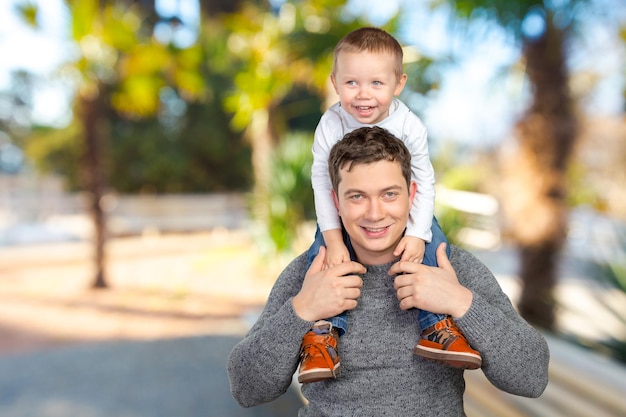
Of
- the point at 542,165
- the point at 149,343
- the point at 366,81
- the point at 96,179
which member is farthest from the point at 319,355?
the point at 96,179

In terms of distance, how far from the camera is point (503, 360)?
1.54 metres

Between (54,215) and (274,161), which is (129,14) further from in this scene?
(54,215)

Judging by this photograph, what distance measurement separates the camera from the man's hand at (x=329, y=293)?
5.11 feet

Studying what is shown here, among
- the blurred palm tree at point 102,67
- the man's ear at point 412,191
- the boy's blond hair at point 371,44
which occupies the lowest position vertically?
the man's ear at point 412,191

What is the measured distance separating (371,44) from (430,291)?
1.97ft

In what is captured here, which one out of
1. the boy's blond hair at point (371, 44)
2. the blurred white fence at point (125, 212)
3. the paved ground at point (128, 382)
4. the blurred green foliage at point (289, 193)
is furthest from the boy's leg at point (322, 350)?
the blurred white fence at point (125, 212)

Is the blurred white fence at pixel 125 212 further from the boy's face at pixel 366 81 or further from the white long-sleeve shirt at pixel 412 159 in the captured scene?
the boy's face at pixel 366 81

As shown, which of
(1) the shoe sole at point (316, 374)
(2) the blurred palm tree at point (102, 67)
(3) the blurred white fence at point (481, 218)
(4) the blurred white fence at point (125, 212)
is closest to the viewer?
(1) the shoe sole at point (316, 374)

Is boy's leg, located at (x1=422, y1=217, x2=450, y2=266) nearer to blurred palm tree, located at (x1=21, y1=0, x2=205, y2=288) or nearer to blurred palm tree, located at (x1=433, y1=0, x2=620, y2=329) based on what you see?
blurred palm tree, located at (x1=433, y1=0, x2=620, y2=329)

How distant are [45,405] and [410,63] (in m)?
4.81

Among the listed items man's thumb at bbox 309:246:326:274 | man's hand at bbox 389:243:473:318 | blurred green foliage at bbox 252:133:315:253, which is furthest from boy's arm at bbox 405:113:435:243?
blurred green foliage at bbox 252:133:315:253

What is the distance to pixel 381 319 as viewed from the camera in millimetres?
1699

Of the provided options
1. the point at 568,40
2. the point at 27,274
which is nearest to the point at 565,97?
the point at 568,40

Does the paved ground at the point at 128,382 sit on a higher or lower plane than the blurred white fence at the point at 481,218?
lower
